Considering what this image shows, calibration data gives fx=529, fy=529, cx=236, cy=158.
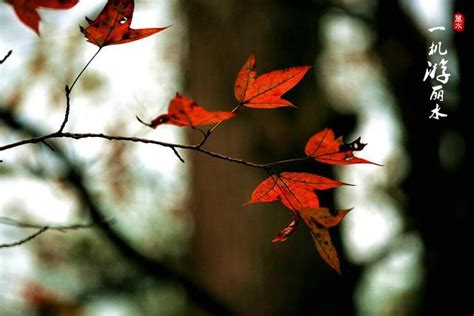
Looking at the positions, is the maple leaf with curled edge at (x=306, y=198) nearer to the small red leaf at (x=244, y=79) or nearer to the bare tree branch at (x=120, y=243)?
the small red leaf at (x=244, y=79)

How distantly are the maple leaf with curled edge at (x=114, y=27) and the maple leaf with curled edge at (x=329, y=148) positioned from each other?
16cm

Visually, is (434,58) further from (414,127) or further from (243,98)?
(243,98)

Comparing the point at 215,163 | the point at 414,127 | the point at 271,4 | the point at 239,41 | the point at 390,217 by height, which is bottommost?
the point at 390,217

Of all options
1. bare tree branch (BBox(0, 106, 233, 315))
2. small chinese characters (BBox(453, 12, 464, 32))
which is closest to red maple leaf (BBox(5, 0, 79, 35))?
bare tree branch (BBox(0, 106, 233, 315))

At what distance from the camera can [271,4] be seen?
151 centimetres

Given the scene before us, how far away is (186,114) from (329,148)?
0.13 metres

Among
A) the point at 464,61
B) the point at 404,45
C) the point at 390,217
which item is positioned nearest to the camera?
the point at 464,61

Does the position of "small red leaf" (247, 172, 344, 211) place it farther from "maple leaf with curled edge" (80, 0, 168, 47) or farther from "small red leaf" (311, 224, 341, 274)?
"maple leaf with curled edge" (80, 0, 168, 47)

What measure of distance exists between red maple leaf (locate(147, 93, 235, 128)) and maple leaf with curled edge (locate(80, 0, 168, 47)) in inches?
2.7

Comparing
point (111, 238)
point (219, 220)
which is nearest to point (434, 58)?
point (219, 220)

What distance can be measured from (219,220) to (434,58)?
2.39ft

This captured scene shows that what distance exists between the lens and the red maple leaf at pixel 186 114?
353 mm

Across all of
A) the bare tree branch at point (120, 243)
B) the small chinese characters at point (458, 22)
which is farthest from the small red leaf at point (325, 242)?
the small chinese characters at point (458, 22)

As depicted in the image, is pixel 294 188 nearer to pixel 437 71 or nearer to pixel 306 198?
pixel 306 198
